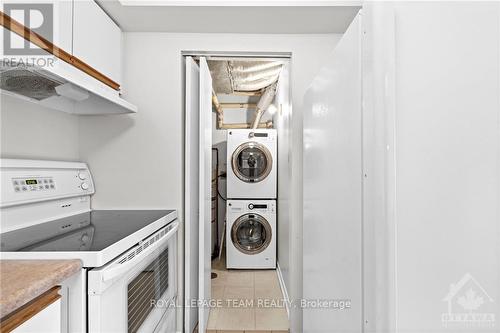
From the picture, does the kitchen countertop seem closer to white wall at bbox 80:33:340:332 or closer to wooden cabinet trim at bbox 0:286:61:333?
wooden cabinet trim at bbox 0:286:61:333

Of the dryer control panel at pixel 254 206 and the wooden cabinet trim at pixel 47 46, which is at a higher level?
the wooden cabinet trim at pixel 47 46

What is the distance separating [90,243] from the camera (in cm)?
111

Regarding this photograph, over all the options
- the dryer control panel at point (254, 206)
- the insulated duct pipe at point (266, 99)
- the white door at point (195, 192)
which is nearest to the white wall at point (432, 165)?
the white door at point (195, 192)

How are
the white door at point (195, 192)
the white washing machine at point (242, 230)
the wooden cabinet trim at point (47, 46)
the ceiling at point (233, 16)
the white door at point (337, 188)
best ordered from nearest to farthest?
the white door at point (337, 188) → the wooden cabinet trim at point (47, 46) → the ceiling at point (233, 16) → the white door at point (195, 192) → the white washing machine at point (242, 230)

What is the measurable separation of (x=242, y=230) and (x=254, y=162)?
2.98 feet

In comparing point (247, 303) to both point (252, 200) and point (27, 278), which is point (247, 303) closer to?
point (252, 200)

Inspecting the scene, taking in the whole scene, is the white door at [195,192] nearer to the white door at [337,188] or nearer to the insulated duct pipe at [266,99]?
the white door at [337,188]

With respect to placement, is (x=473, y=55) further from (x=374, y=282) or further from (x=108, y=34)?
(x=108, y=34)

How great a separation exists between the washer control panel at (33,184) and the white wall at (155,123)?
400 mm

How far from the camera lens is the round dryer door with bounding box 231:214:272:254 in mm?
3455

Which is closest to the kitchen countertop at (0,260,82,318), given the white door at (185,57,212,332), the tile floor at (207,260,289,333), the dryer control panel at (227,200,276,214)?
the white door at (185,57,212,332)

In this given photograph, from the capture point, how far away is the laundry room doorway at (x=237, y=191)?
1965 mm

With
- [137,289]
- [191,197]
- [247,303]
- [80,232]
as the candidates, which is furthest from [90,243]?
[247,303]

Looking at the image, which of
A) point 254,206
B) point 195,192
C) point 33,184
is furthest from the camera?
point 254,206
